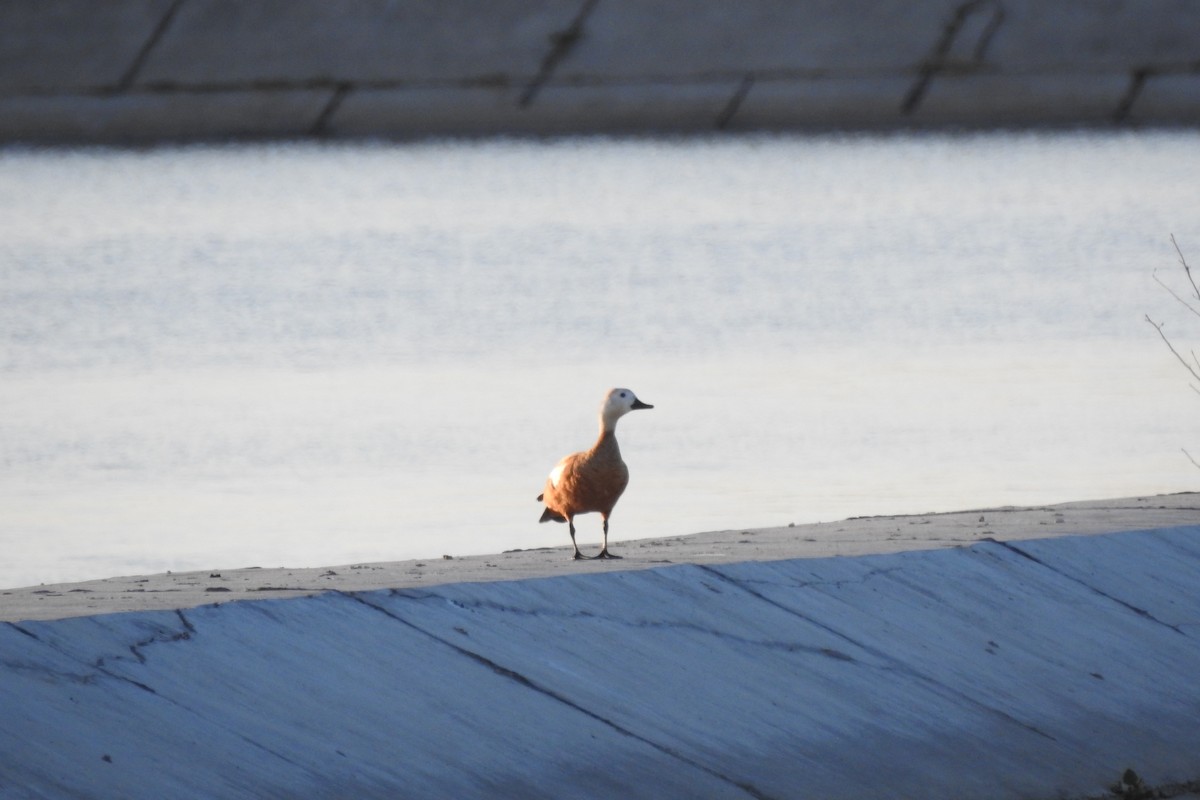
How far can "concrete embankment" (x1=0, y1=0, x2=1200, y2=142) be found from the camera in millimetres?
43438

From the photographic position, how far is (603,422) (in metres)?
7.14

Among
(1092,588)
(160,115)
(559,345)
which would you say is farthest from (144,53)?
(1092,588)

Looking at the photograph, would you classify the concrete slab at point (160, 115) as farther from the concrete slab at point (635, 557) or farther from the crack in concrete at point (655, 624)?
the crack in concrete at point (655, 624)

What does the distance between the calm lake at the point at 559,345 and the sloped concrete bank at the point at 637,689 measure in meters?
3.43

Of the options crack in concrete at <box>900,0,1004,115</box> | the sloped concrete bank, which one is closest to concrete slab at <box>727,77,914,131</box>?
crack in concrete at <box>900,0,1004,115</box>

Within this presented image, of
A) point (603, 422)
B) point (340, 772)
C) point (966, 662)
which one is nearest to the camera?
point (340, 772)

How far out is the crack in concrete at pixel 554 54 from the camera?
44.6 meters

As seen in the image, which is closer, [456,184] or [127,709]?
[127,709]

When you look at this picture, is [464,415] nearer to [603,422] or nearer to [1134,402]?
[1134,402]

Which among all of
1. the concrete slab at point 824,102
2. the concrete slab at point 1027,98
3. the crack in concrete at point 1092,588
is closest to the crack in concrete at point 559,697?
the crack in concrete at point 1092,588

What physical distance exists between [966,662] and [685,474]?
6.38 m

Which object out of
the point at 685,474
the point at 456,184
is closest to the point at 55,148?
the point at 456,184

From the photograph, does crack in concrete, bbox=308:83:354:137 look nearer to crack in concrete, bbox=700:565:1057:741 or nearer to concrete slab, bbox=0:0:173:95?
concrete slab, bbox=0:0:173:95

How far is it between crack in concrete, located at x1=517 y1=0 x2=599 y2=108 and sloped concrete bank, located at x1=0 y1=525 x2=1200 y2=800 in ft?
127
